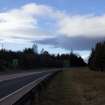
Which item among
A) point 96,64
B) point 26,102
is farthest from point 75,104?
point 96,64

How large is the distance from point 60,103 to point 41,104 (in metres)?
1.66

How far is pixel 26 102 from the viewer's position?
18.8m

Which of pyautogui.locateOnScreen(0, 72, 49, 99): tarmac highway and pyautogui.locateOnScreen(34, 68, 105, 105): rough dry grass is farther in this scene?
pyautogui.locateOnScreen(0, 72, 49, 99): tarmac highway

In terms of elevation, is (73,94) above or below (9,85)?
below

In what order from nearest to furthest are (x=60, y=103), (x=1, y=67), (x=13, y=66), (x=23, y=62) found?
A: (x=60, y=103)
(x=1, y=67)
(x=13, y=66)
(x=23, y=62)

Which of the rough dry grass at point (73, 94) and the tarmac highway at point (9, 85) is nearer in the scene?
the rough dry grass at point (73, 94)

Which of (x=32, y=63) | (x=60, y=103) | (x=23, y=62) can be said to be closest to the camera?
(x=60, y=103)

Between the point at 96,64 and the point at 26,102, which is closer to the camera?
the point at 26,102

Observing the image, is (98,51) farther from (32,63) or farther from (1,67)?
(32,63)

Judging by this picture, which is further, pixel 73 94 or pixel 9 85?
pixel 9 85

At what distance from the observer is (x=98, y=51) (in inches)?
5256

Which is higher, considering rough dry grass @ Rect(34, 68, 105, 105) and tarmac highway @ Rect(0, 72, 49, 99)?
tarmac highway @ Rect(0, 72, 49, 99)

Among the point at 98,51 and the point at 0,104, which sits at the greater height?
the point at 98,51

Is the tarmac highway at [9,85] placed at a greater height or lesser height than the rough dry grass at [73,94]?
greater
